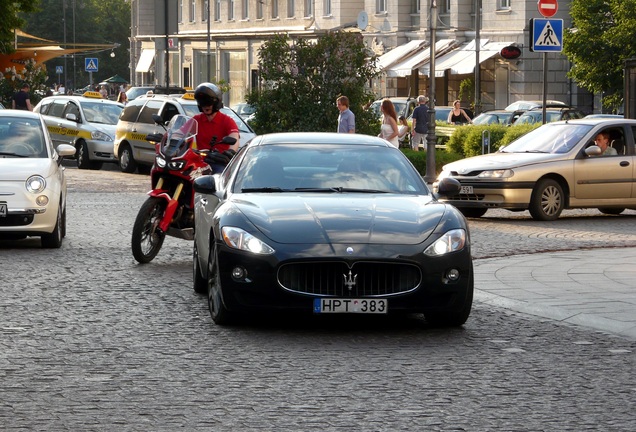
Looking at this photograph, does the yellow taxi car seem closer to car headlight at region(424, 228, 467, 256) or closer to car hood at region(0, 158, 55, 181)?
car hood at region(0, 158, 55, 181)

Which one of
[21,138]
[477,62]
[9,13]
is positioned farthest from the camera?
[477,62]

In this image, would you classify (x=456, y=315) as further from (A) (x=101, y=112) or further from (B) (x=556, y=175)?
(A) (x=101, y=112)

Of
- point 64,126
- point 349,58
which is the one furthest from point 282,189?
Result: point 64,126

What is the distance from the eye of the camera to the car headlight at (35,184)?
16.3 m

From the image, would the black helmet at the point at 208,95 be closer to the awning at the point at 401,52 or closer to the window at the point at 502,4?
the window at the point at 502,4

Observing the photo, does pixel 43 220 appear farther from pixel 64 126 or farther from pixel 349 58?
pixel 64 126

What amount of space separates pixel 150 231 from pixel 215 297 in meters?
4.22

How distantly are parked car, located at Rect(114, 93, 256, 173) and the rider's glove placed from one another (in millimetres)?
16396

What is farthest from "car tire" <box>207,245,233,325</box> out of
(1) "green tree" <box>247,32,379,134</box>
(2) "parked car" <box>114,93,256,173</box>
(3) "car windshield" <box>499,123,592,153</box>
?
(2) "parked car" <box>114,93,256,173</box>

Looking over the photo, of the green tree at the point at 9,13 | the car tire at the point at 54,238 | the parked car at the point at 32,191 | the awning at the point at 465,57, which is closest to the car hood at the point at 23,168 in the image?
the parked car at the point at 32,191

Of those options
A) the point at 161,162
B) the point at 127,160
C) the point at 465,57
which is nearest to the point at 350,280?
the point at 161,162

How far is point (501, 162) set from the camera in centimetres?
2105

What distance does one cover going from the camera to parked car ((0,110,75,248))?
1609 centimetres

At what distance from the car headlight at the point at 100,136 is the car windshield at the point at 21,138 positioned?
1718cm
